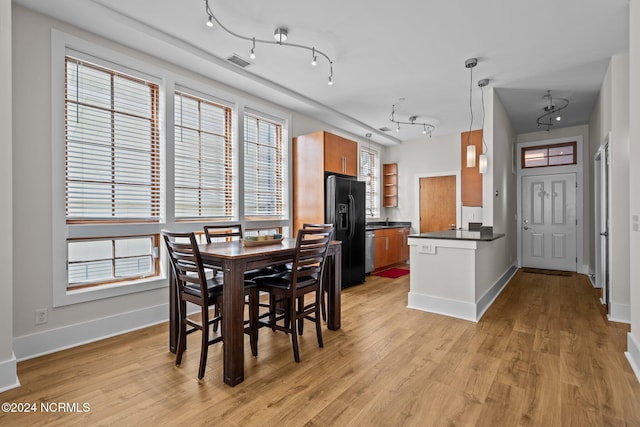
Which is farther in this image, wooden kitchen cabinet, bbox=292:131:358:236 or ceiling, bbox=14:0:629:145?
wooden kitchen cabinet, bbox=292:131:358:236

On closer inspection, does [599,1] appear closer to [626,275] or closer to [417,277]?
[626,275]

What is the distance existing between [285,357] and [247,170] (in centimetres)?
265

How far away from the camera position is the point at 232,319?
213cm

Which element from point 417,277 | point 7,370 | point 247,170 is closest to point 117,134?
point 247,170

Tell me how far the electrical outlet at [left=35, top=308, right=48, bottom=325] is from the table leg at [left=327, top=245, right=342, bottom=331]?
2399 millimetres

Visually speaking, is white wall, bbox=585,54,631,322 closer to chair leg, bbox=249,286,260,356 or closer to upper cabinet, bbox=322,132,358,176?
upper cabinet, bbox=322,132,358,176

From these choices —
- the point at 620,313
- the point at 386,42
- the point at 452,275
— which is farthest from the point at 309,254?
the point at 620,313

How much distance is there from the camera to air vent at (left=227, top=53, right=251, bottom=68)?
345 cm

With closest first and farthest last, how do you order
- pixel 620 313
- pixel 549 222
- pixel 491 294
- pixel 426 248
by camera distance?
pixel 620 313
pixel 426 248
pixel 491 294
pixel 549 222

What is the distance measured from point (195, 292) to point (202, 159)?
6.60 feet

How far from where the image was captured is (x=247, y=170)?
440cm

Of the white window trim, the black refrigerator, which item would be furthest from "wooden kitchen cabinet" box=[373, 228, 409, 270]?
the white window trim

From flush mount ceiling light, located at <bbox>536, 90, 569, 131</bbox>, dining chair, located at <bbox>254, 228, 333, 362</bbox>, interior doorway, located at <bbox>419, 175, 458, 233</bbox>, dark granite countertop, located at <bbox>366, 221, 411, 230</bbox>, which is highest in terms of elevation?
flush mount ceiling light, located at <bbox>536, 90, 569, 131</bbox>

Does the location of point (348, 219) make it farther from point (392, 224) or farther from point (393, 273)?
point (392, 224)
